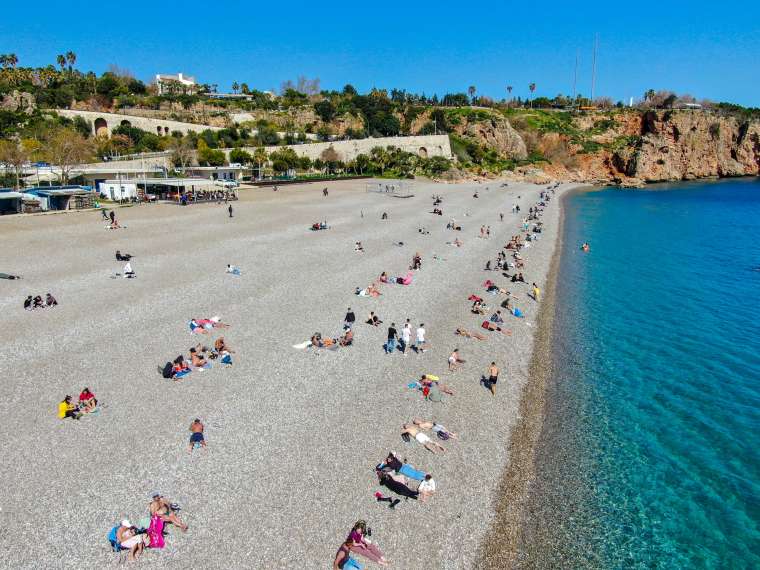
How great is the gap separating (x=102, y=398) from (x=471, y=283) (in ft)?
54.5

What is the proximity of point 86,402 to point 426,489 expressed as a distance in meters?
8.15

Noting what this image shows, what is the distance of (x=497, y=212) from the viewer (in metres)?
49.2

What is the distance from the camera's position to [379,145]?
79750mm

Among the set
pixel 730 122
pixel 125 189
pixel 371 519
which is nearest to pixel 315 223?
pixel 125 189

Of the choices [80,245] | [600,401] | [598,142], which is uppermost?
[598,142]

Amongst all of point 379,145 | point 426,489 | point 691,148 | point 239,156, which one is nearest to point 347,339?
point 426,489

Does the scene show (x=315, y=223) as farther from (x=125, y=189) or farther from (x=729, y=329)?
(x=729, y=329)

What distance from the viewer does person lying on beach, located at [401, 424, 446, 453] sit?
11.0 metres

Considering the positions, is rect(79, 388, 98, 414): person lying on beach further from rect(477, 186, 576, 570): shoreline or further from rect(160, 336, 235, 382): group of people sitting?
rect(477, 186, 576, 570): shoreline

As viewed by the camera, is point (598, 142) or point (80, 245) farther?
point (598, 142)

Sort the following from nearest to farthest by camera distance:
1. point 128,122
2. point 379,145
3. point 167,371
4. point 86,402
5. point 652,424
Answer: point 86,402, point 652,424, point 167,371, point 128,122, point 379,145

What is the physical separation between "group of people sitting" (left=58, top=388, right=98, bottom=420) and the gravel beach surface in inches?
9.4

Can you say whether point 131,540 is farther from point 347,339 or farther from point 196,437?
point 347,339

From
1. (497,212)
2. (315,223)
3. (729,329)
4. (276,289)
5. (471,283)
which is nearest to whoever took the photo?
(729,329)
